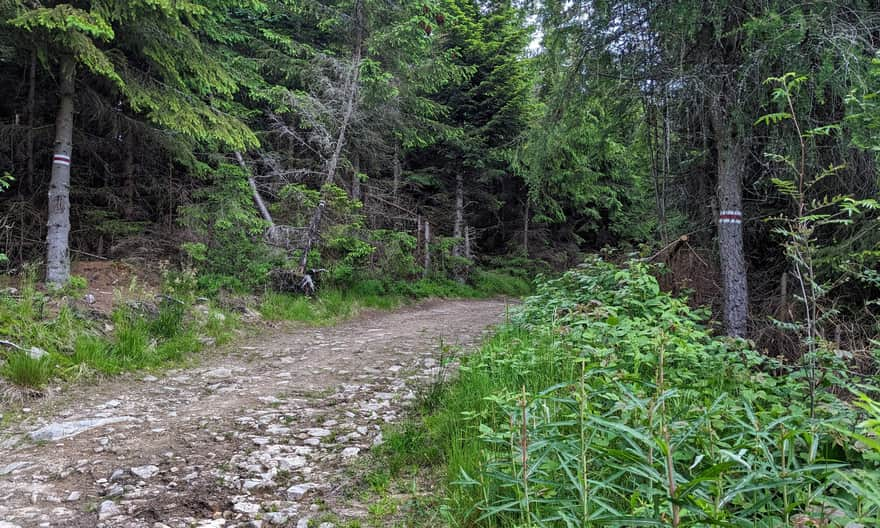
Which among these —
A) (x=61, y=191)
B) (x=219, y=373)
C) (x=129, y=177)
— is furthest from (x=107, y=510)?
(x=129, y=177)

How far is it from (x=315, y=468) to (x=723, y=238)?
5.35 metres

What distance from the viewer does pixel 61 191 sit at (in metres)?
6.62

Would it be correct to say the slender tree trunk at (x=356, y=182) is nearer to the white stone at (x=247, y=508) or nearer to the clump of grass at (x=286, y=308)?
the clump of grass at (x=286, y=308)

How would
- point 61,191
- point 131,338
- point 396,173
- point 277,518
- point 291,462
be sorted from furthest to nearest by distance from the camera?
point 396,173 < point 61,191 < point 131,338 < point 291,462 < point 277,518

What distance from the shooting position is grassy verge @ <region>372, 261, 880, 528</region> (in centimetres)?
134

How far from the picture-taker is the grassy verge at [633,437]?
1.34 m

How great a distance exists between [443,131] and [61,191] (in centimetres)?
976

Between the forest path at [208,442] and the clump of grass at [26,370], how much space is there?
0.25 m

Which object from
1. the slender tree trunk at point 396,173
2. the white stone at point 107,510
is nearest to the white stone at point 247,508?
the white stone at point 107,510

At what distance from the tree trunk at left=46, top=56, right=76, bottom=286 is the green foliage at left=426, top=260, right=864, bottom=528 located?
6.23 m

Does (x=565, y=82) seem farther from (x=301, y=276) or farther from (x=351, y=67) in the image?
(x=301, y=276)

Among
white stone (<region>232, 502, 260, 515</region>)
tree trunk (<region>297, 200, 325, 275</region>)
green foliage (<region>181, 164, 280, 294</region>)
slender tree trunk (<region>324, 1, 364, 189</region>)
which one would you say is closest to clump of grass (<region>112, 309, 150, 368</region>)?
green foliage (<region>181, 164, 280, 294</region>)

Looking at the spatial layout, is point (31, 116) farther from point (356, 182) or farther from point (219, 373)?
point (219, 373)

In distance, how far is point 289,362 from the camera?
550 cm
